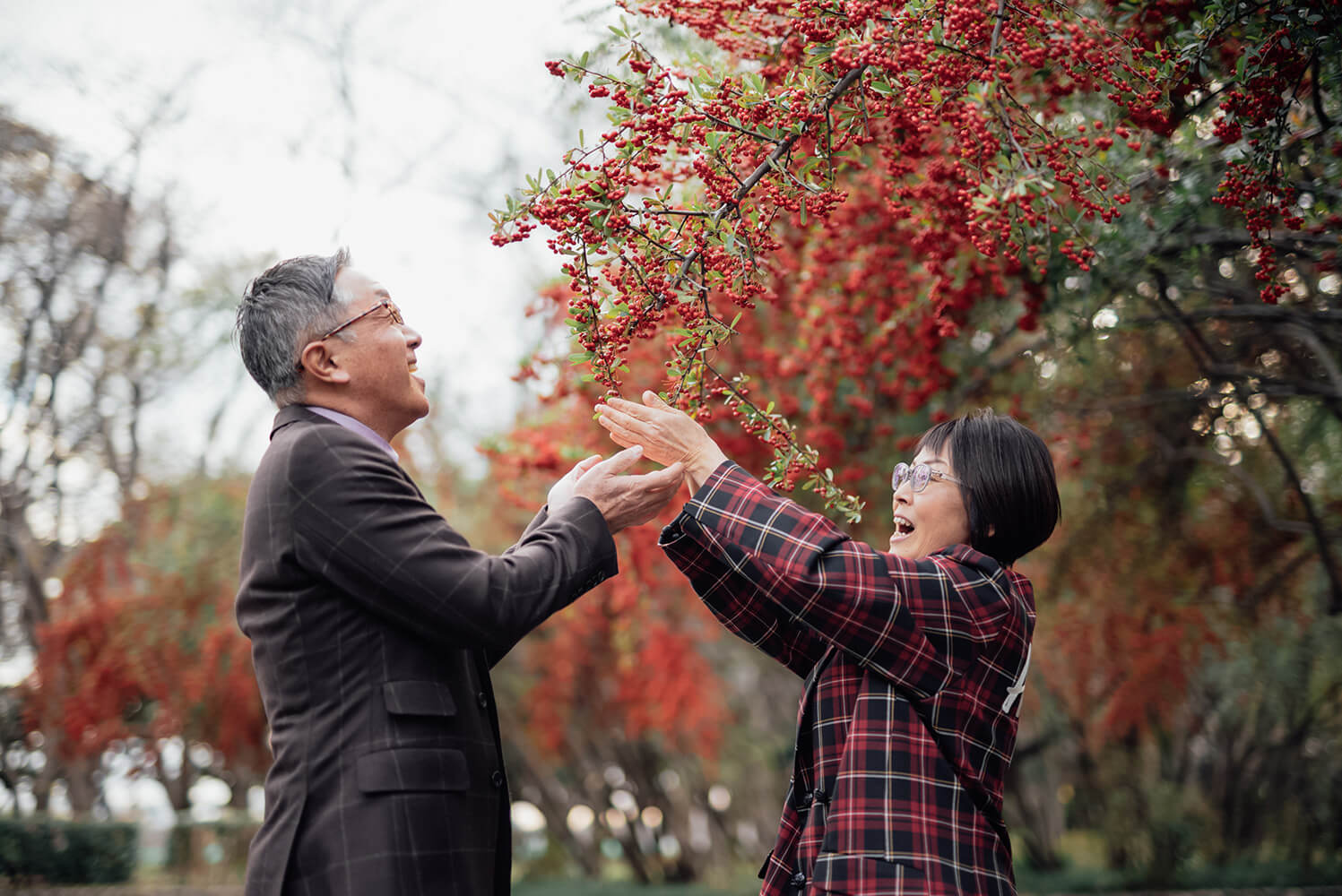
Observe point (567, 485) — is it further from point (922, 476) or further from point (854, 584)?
point (922, 476)

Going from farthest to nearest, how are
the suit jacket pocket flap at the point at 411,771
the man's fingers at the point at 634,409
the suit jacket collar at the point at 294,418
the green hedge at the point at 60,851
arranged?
the green hedge at the point at 60,851
the man's fingers at the point at 634,409
the suit jacket collar at the point at 294,418
the suit jacket pocket flap at the point at 411,771

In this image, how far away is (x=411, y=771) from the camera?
5.85 ft

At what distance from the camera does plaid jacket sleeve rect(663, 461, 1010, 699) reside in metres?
1.89

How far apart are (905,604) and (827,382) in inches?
143

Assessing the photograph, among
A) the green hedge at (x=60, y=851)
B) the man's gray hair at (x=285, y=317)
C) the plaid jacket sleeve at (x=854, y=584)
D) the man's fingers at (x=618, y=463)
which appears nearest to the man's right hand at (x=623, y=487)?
the man's fingers at (x=618, y=463)

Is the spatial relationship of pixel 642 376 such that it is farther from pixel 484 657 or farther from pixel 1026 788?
pixel 1026 788

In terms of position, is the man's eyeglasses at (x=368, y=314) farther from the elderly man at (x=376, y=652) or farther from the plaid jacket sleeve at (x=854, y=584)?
the plaid jacket sleeve at (x=854, y=584)

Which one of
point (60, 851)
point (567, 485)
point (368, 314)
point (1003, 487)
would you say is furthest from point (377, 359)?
point (60, 851)

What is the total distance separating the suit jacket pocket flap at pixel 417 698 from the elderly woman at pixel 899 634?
1.75ft

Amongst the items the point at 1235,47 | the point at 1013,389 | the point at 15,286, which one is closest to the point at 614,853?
the point at 15,286

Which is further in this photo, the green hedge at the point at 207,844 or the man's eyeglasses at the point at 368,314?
the green hedge at the point at 207,844

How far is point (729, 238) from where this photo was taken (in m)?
2.23

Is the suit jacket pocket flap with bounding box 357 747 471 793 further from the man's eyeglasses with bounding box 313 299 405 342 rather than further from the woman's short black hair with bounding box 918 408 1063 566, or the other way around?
the woman's short black hair with bounding box 918 408 1063 566

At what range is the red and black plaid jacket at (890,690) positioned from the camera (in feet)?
6.15
